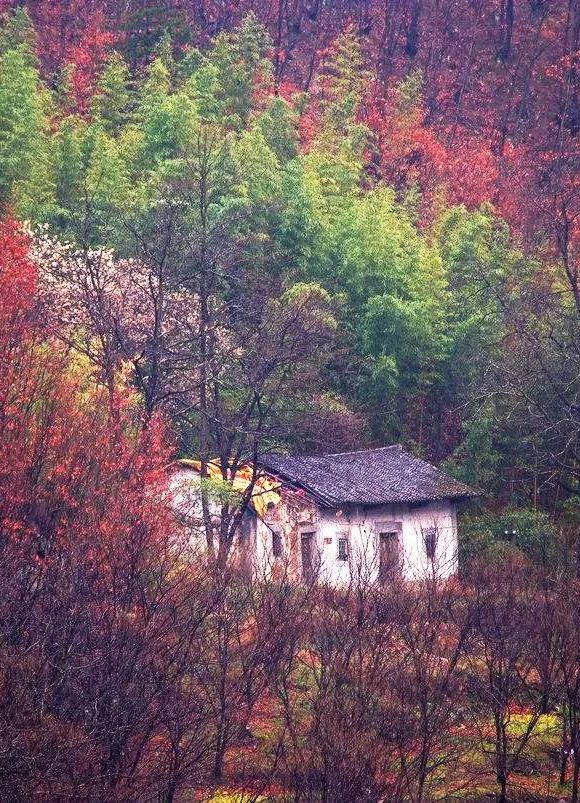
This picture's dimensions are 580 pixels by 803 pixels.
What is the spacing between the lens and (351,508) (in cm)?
2881

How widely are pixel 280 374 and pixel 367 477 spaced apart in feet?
11.8

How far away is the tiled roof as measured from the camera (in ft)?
93.4

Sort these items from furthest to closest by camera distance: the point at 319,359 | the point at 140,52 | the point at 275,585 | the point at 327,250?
the point at 140,52
the point at 327,250
the point at 319,359
the point at 275,585

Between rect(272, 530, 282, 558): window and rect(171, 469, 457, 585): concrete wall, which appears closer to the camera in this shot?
rect(272, 530, 282, 558): window

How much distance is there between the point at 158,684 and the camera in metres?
10.3

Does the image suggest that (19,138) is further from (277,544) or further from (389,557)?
(389,557)

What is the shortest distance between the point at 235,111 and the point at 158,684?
38248 millimetres

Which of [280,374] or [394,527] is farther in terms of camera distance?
[394,527]

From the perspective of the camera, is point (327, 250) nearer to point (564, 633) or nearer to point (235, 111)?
point (235, 111)

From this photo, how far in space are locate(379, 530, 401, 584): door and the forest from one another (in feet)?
3.23

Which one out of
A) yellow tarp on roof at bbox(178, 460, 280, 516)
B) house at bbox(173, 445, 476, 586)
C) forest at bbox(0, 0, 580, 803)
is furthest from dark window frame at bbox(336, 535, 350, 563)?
forest at bbox(0, 0, 580, 803)

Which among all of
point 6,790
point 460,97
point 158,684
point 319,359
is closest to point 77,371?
point 319,359

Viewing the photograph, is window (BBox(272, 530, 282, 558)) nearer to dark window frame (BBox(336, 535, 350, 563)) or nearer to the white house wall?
the white house wall

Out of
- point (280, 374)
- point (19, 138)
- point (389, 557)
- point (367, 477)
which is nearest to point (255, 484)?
point (280, 374)
